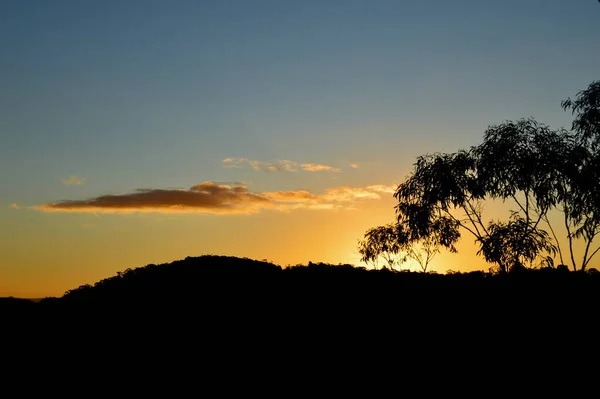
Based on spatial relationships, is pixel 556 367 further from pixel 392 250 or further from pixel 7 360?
Result: pixel 392 250

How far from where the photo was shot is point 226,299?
18562 mm

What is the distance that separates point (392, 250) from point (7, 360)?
3791 cm

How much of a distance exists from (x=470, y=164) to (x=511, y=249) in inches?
259

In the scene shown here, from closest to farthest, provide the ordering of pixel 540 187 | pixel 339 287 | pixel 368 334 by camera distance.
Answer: pixel 368 334, pixel 339 287, pixel 540 187

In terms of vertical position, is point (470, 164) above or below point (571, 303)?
above

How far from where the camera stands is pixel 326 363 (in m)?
14.9

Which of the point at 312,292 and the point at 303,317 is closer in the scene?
the point at 303,317

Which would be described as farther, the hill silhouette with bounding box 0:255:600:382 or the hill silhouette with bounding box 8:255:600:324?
the hill silhouette with bounding box 8:255:600:324

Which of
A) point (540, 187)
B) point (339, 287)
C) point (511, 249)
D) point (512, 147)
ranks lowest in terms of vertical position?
point (339, 287)

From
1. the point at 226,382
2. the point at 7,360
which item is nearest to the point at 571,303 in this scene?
the point at 226,382

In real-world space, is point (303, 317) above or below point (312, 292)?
below

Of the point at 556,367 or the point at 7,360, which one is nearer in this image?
the point at 556,367

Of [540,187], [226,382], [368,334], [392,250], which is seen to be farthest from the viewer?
[392,250]

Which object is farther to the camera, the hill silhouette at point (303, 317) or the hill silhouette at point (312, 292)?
the hill silhouette at point (312, 292)
